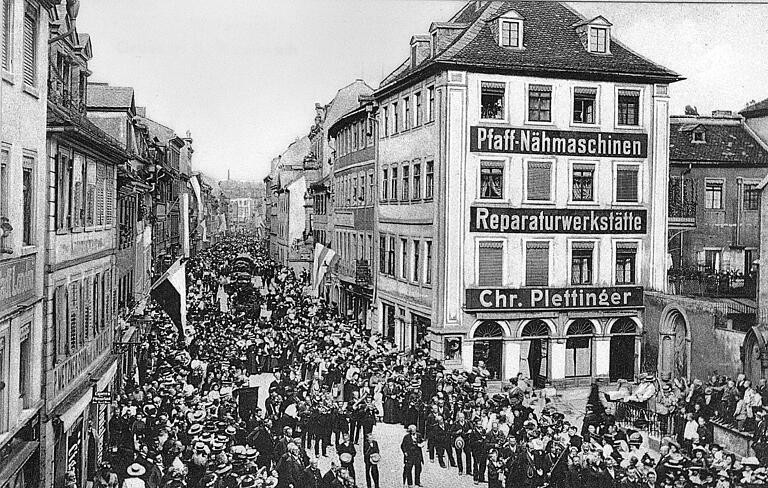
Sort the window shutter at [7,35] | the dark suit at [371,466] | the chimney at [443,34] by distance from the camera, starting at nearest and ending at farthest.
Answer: the window shutter at [7,35]
the dark suit at [371,466]
the chimney at [443,34]

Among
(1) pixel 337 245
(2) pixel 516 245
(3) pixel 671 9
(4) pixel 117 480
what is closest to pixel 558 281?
(2) pixel 516 245

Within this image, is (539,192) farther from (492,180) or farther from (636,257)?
(636,257)

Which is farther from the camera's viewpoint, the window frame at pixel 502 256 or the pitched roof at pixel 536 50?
the window frame at pixel 502 256

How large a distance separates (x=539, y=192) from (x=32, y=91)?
427 inches

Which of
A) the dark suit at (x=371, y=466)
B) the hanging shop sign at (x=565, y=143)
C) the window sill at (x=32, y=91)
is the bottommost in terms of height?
the dark suit at (x=371, y=466)

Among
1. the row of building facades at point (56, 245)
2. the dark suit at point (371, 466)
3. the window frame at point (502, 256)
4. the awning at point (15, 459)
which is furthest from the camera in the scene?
the window frame at point (502, 256)

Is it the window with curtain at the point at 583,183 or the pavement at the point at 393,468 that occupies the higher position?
the window with curtain at the point at 583,183

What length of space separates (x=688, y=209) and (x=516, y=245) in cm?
399

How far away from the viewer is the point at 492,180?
683 inches

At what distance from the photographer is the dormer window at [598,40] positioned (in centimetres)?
1535

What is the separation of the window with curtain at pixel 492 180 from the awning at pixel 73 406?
29.7 ft

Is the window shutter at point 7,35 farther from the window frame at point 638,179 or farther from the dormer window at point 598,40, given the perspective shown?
the window frame at point 638,179

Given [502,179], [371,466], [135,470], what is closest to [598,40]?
[502,179]

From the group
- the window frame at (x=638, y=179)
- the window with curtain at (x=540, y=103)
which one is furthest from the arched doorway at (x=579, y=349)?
the window with curtain at (x=540, y=103)
